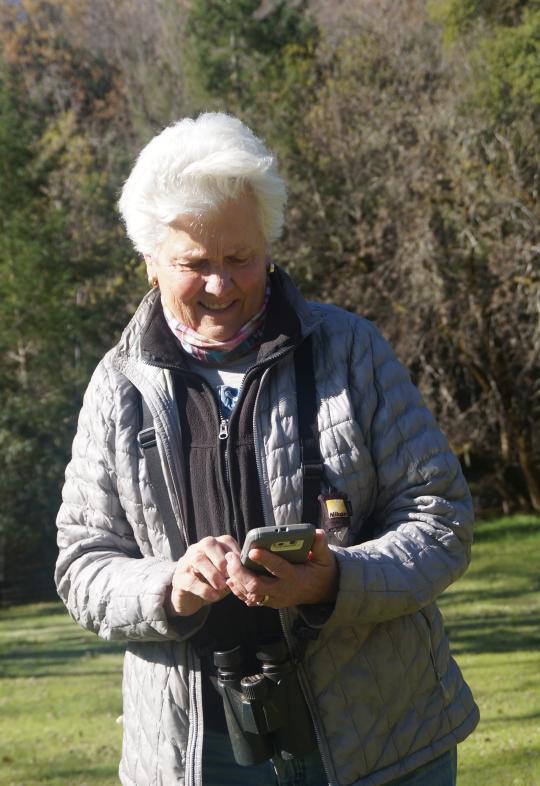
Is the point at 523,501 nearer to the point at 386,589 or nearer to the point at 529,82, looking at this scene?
the point at 529,82

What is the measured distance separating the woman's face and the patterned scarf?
0.01 m

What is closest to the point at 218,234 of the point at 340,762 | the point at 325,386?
the point at 325,386

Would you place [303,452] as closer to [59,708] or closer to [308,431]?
[308,431]

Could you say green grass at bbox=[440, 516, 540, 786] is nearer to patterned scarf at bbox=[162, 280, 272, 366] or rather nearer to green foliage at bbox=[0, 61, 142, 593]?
patterned scarf at bbox=[162, 280, 272, 366]

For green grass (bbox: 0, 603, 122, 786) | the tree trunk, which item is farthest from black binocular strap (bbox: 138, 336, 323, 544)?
the tree trunk

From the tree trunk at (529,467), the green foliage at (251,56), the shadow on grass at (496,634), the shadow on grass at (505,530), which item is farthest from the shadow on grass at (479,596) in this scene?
the green foliage at (251,56)

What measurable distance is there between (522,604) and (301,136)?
8.40 m

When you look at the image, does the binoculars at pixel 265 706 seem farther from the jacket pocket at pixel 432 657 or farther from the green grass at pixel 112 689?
the green grass at pixel 112 689

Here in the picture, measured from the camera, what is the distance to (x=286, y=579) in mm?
2002

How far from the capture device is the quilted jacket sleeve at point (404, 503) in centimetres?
213

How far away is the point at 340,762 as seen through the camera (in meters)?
2.13

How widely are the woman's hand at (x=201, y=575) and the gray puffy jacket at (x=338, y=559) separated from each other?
5 centimetres

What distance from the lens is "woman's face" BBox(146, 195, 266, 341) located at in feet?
7.47

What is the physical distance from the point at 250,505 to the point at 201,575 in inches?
8.0
